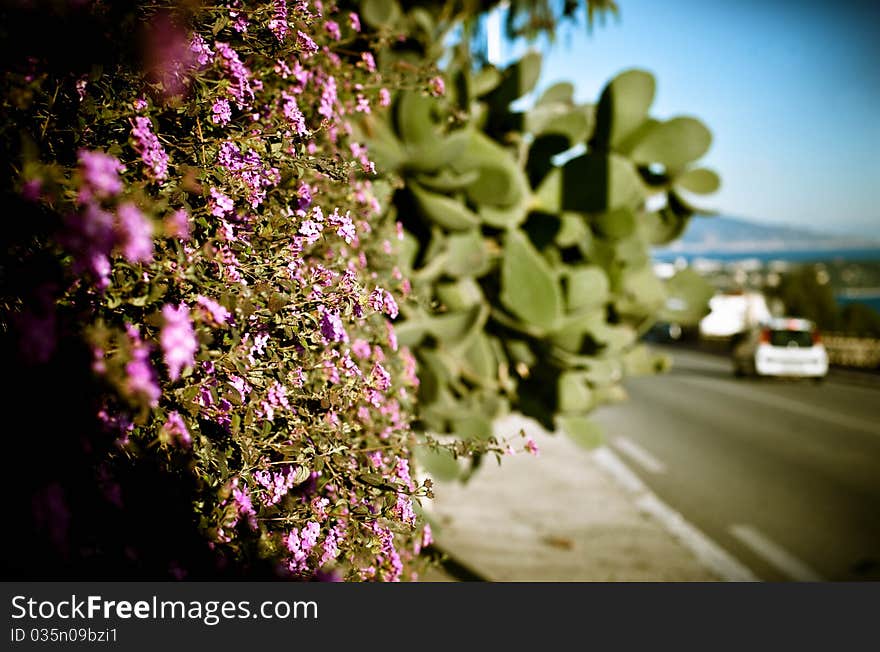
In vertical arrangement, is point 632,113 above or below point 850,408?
above

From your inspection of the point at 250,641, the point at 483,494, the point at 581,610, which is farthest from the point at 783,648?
the point at 483,494

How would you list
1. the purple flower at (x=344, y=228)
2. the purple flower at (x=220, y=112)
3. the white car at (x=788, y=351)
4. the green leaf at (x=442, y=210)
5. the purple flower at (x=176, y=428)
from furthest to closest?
1. the white car at (x=788, y=351)
2. the green leaf at (x=442, y=210)
3. the purple flower at (x=344, y=228)
4. the purple flower at (x=220, y=112)
5. the purple flower at (x=176, y=428)

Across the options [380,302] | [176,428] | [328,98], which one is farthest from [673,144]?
[176,428]

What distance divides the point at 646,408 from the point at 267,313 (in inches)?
445

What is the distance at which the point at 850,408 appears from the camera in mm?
11109

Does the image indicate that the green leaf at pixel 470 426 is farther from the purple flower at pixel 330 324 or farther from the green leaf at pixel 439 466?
the purple flower at pixel 330 324

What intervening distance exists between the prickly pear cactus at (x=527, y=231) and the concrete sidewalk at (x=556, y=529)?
20.1 inches

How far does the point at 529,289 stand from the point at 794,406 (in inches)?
403

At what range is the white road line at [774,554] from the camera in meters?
4.45

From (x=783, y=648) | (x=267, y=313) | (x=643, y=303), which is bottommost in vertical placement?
(x=783, y=648)

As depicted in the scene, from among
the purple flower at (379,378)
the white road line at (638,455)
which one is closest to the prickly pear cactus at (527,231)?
the purple flower at (379,378)

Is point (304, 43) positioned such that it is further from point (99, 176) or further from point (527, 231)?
point (527, 231)

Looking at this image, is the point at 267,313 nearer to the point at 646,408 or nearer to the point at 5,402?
the point at 5,402

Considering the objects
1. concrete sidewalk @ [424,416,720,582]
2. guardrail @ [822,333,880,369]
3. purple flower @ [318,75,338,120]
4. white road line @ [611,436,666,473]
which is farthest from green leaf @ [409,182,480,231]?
guardrail @ [822,333,880,369]
